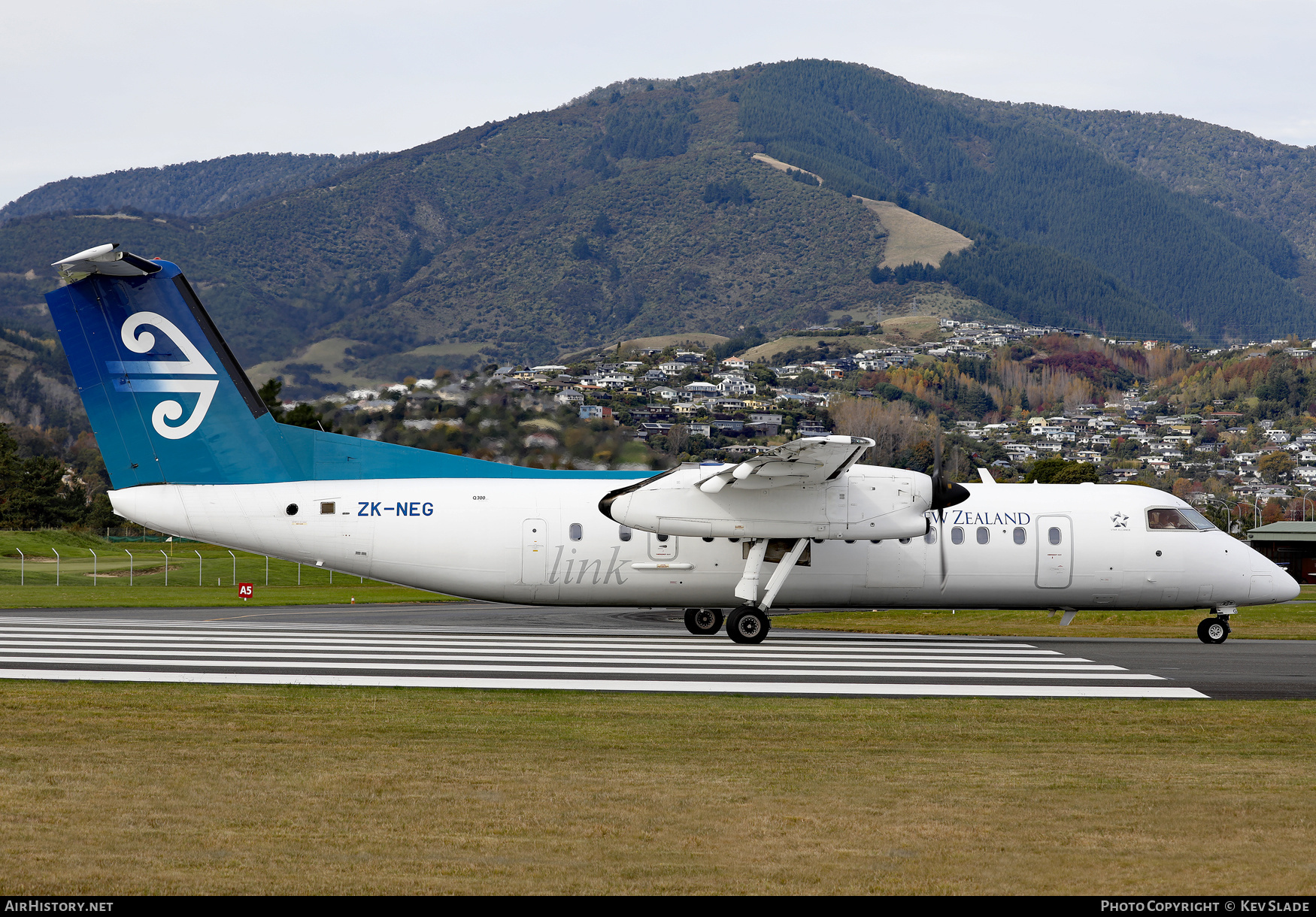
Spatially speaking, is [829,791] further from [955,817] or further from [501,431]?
[501,431]

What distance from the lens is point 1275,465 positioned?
144250 mm

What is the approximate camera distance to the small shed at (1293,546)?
70.6 meters

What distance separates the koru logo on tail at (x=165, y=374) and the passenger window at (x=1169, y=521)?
678 inches

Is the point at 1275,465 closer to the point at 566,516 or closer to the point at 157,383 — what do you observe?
the point at 566,516

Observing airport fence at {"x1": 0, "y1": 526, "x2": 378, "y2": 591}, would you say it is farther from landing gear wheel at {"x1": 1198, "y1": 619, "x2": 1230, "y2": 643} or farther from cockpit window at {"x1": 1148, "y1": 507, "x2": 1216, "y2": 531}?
landing gear wheel at {"x1": 1198, "y1": 619, "x2": 1230, "y2": 643}

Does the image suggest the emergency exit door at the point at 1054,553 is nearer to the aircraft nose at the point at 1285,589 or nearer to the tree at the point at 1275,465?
the aircraft nose at the point at 1285,589

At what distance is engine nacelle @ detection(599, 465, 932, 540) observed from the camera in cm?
1811

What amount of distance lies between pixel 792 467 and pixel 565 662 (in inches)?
193

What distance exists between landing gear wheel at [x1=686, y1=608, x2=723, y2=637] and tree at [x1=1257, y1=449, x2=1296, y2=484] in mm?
141515

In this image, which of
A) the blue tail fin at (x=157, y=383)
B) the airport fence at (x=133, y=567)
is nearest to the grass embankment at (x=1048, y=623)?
the blue tail fin at (x=157, y=383)

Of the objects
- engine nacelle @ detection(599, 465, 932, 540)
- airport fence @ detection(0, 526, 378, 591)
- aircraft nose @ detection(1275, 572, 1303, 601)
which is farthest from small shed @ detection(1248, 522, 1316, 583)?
engine nacelle @ detection(599, 465, 932, 540)
